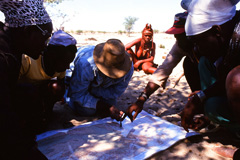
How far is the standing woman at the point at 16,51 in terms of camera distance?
36.6 inches

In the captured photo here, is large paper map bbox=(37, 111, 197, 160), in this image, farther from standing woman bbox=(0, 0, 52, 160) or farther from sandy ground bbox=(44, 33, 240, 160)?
standing woman bbox=(0, 0, 52, 160)

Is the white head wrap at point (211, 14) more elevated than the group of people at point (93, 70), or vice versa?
the white head wrap at point (211, 14)

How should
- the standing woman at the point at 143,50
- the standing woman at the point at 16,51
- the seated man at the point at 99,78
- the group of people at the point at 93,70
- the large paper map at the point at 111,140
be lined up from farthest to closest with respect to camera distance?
the standing woman at the point at 143,50
the seated man at the point at 99,78
the large paper map at the point at 111,140
the group of people at the point at 93,70
the standing woman at the point at 16,51

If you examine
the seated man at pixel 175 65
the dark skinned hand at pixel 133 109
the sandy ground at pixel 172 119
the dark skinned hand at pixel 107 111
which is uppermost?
the seated man at pixel 175 65

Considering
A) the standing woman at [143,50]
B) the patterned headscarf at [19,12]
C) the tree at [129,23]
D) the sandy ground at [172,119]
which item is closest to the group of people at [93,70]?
the patterned headscarf at [19,12]

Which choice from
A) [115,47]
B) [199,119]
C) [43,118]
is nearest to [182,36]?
[115,47]

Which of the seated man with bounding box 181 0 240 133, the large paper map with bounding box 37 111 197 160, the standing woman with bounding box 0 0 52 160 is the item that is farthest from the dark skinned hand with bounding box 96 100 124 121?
the standing woman with bounding box 0 0 52 160

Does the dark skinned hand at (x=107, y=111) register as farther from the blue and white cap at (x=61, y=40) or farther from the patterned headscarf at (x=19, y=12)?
the patterned headscarf at (x=19, y=12)

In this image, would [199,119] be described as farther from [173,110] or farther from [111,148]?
[111,148]

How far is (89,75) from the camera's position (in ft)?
7.61

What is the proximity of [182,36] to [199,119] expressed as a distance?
97 centimetres

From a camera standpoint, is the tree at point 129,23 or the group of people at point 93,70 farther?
the tree at point 129,23

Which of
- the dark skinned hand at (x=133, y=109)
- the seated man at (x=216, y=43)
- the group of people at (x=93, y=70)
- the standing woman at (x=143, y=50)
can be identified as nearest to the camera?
the group of people at (x=93, y=70)

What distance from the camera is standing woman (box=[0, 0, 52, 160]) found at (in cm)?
93
